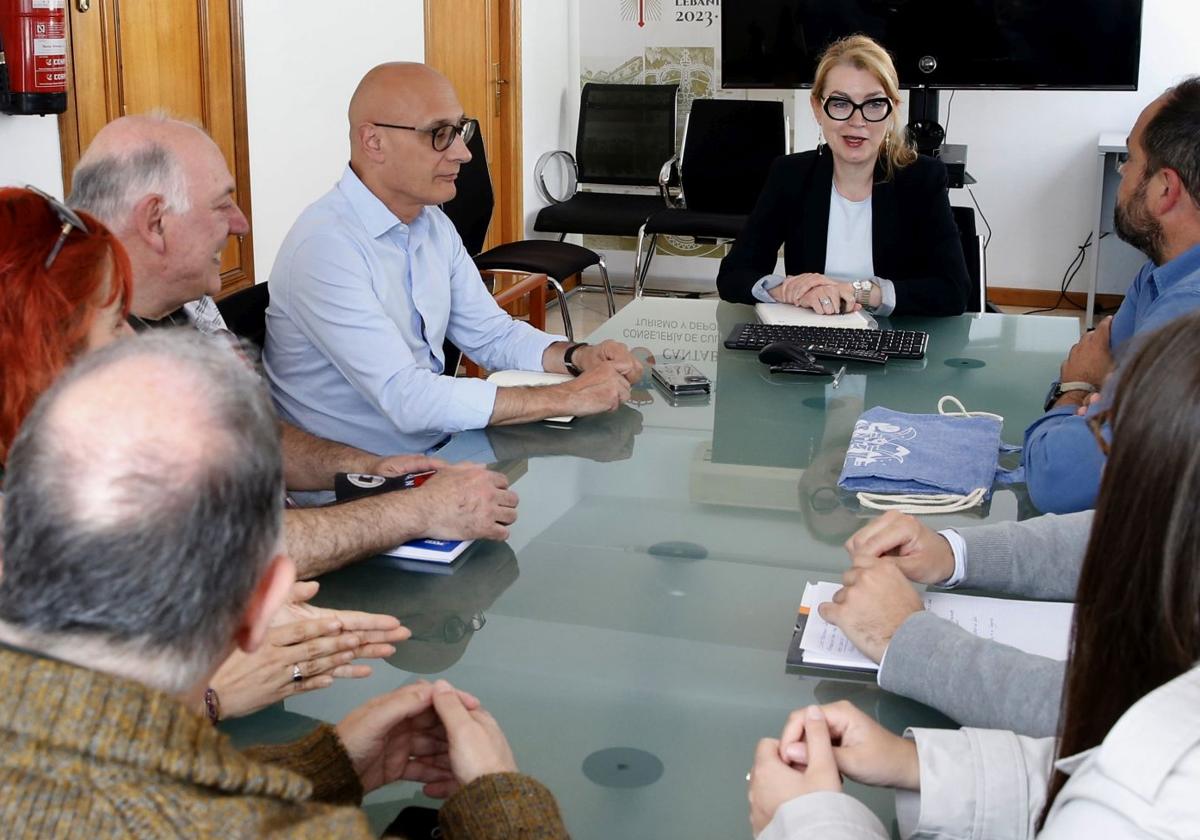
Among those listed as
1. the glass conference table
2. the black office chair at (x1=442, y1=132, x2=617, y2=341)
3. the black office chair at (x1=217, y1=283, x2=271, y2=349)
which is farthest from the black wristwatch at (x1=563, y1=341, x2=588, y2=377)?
the black office chair at (x1=442, y1=132, x2=617, y2=341)

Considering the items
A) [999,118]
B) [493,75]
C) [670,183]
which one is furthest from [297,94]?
[999,118]

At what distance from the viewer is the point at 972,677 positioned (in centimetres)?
131

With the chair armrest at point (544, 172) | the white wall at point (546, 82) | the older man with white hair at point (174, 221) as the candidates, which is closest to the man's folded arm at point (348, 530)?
the older man with white hair at point (174, 221)

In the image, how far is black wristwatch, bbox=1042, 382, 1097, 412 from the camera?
223cm

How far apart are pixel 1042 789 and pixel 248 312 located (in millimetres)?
1955

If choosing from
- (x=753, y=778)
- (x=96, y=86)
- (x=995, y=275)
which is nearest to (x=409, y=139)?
(x=96, y=86)

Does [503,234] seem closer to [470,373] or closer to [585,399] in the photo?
[470,373]

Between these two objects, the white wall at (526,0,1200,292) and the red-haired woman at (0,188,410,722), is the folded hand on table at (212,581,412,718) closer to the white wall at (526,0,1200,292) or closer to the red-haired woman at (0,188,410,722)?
the red-haired woman at (0,188,410,722)

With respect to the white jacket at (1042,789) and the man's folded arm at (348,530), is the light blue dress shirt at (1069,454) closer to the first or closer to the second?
the white jacket at (1042,789)

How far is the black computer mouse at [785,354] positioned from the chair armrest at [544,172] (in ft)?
13.3

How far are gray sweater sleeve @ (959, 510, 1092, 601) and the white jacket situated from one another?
1.33ft

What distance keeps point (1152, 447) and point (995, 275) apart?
6.12 metres

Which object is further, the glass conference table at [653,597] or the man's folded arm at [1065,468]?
the man's folded arm at [1065,468]

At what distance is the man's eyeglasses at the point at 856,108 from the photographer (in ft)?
10.3
